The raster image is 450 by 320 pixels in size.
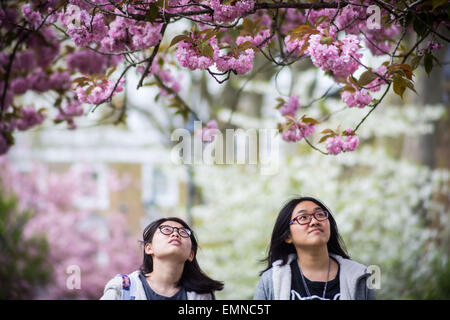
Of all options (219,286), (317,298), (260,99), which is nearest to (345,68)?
(317,298)

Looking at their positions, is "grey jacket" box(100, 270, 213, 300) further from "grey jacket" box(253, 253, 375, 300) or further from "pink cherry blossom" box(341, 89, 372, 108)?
"pink cherry blossom" box(341, 89, 372, 108)

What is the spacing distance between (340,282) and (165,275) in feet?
2.24

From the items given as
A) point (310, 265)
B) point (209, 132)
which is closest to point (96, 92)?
point (209, 132)

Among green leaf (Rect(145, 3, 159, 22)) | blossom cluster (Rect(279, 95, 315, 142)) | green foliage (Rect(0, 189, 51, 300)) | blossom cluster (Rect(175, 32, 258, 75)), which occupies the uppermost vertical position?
green leaf (Rect(145, 3, 159, 22))

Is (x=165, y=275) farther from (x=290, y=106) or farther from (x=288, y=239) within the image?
(x=290, y=106)

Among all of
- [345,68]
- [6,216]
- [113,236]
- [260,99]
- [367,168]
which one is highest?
[260,99]

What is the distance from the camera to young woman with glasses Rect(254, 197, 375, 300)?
73.1 inches

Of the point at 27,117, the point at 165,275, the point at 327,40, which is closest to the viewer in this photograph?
the point at 327,40

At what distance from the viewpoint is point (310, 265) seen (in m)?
1.92

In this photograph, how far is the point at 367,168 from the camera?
685 cm

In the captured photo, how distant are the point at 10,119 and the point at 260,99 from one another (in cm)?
540

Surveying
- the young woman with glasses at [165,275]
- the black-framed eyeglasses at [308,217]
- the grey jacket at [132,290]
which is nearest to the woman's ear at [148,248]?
the young woman with glasses at [165,275]

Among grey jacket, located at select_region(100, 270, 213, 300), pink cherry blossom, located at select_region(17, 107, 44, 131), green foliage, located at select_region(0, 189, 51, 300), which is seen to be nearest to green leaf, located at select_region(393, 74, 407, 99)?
grey jacket, located at select_region(100, 270, 213, 300)
